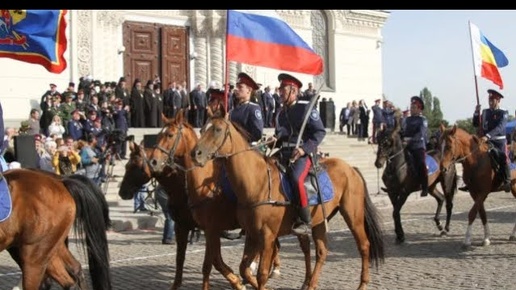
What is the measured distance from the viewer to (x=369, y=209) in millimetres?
9758

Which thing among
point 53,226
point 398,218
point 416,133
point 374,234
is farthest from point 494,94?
point 53,226

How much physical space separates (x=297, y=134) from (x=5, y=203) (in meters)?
3.77

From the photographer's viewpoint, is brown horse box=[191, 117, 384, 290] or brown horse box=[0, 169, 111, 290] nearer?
brown horse box=[0, 169, 111, 290]

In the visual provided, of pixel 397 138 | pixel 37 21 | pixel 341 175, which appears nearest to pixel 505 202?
pixel 397 138

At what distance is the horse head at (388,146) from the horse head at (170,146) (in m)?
5.19

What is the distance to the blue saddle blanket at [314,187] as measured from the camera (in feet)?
28.5

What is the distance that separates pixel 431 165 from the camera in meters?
13.9

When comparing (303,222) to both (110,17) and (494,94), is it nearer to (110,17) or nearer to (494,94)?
(494,94)

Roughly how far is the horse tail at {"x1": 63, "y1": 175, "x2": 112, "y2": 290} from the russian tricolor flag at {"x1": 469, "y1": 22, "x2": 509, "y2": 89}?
8.88m

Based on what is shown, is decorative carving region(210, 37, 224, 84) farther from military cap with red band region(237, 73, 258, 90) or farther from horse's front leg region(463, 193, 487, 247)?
military cap with red band region(237, 73, 258, 90)

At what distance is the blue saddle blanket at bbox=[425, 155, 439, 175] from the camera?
45.2 feet

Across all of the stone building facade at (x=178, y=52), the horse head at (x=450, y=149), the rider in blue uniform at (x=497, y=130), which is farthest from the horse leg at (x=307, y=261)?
the stone building facade at (x=178, y=52)

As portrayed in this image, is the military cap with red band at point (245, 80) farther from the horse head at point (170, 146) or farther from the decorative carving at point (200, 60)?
the decorative carving at point (200, 60)

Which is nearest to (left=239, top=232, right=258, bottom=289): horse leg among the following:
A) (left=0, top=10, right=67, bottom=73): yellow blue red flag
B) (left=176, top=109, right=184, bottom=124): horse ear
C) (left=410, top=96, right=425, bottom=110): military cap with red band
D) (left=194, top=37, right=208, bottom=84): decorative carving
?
(left=176, top=109, right=184, bottom=124): horse ear
